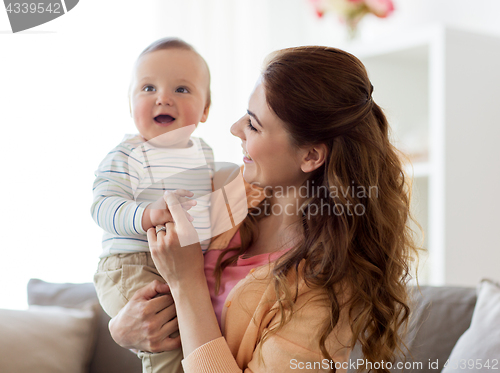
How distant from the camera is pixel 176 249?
38.0 inches

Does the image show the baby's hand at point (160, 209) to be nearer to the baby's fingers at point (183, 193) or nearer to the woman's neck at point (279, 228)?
the baby's fingers at point (183, 193)

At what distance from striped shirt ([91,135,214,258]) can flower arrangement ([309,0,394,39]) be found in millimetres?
1795

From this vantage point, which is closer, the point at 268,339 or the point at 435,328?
the point at 268,339

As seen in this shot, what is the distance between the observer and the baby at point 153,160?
→ 0.94 meters

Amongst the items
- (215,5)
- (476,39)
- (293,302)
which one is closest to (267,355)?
(293,302)

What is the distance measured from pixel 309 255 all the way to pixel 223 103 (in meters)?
1.62

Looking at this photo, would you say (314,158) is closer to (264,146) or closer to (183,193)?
(264,146)

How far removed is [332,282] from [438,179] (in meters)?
1.29

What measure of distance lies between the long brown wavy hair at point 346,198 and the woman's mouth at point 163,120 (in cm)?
20

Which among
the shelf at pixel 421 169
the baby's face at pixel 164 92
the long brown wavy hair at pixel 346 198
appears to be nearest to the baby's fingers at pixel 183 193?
the baby's face at pixel 164 92

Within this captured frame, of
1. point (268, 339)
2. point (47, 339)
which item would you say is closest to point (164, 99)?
point (268, 339)

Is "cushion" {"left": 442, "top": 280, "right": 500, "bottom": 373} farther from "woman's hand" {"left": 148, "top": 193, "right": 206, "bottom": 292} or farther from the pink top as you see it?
"woman's hand" {"left": 148, "top": 193, "right": 206, "bottom": 292}

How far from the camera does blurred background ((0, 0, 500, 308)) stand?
1.59 meters

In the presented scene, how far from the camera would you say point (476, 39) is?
2.10 meters
